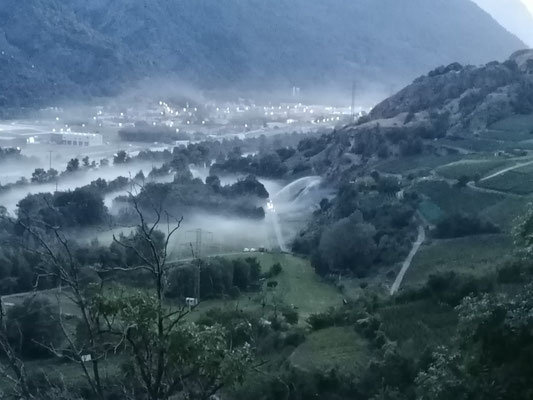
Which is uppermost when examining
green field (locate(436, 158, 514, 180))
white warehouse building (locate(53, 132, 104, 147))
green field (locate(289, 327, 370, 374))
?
white warehouse building (locate(53, 132, 104, 147))

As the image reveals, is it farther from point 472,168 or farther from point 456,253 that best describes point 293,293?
point 472,168

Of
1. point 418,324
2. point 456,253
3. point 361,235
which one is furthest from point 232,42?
Result: point 418,324

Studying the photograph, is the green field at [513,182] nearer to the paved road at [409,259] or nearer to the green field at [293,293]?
the paved road at [409,259]

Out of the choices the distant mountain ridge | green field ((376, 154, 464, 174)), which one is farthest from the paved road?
the distant mountain ridge

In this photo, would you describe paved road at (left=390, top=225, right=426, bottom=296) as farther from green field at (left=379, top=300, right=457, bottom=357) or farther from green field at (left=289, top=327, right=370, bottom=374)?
green field at (left=289, top=327, right=370, bottom=374)

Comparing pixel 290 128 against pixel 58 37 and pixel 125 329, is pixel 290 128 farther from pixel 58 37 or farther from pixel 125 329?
pixel 125 329

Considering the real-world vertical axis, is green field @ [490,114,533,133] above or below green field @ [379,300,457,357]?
above
